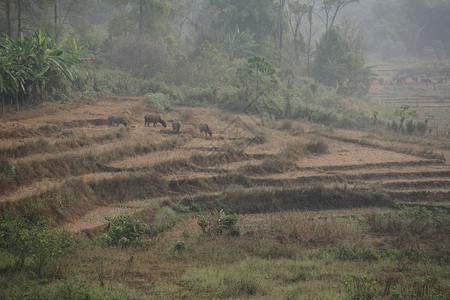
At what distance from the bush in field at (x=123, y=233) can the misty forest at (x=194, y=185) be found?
→ 4 centimetres

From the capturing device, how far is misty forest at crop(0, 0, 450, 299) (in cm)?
623

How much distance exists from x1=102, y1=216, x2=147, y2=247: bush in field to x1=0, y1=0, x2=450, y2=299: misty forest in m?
0.04

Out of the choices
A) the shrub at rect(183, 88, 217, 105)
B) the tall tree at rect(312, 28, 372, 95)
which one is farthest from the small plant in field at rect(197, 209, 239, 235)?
the tall tree at rect(312, 28, 372, 95)

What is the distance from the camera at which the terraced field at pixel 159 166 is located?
10594 mm

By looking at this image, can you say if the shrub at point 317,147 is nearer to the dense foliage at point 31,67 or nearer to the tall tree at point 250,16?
the dense foliage at point 31,67

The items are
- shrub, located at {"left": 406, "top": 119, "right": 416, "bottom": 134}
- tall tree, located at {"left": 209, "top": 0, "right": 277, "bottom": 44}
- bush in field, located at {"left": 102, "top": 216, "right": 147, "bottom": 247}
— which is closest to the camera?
bush in field, located at {"left": 102, "top": 216, "right": 147, "bottom": 247}

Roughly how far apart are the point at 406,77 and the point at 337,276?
153ft

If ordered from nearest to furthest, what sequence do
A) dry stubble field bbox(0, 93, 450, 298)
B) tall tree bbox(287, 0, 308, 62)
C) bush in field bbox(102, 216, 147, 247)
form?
bush in field bbox(102, 216, 147, 247) < dry stubble field bbox(0, 93, 450, 298) < tall tree bbox(287, 0, 308, 62)

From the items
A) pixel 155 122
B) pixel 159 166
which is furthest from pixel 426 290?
pixel 155 122

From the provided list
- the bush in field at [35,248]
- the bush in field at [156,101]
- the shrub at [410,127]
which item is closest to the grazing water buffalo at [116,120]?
the bush in field at [156,101]

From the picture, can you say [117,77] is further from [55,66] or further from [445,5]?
[445,5]

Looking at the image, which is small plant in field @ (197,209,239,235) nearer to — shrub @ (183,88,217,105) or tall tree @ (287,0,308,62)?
shrub @ (183,88,217,105)

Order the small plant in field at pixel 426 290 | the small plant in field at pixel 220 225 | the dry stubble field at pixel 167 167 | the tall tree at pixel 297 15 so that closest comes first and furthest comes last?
the small plant in field at pixel 426 290
the small plant in field at pixel 220 225
the dry stubble field at pixel 167 167
the tall tree at pixel 297 15

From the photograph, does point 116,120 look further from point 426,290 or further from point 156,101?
point 426,290
